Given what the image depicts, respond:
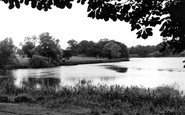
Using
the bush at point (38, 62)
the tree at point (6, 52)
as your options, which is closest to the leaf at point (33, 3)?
the tree at point (6, 52)

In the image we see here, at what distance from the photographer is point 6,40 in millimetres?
63625

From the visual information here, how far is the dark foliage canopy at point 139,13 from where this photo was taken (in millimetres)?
3562

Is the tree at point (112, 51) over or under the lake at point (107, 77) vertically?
over

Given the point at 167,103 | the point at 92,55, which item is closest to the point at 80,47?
the point at 92,55

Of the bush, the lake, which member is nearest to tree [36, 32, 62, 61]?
the bush

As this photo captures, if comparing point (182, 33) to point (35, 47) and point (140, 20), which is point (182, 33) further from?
point (35, 47)

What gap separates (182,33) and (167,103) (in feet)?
26.5

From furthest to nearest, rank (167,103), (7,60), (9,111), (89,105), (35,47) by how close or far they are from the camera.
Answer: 1. (35,47)
2. (7,60)
3. (167,103)
4. (89,105)
5. (9,111)

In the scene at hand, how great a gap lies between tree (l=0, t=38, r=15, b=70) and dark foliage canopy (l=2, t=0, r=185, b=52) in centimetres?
5976

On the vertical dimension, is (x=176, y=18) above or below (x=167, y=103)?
above

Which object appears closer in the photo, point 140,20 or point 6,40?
point 140,20

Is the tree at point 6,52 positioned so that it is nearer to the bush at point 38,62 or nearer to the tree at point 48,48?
the bush at point 38,62

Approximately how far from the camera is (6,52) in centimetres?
6159

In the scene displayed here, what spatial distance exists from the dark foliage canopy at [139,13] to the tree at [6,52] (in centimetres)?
5976
